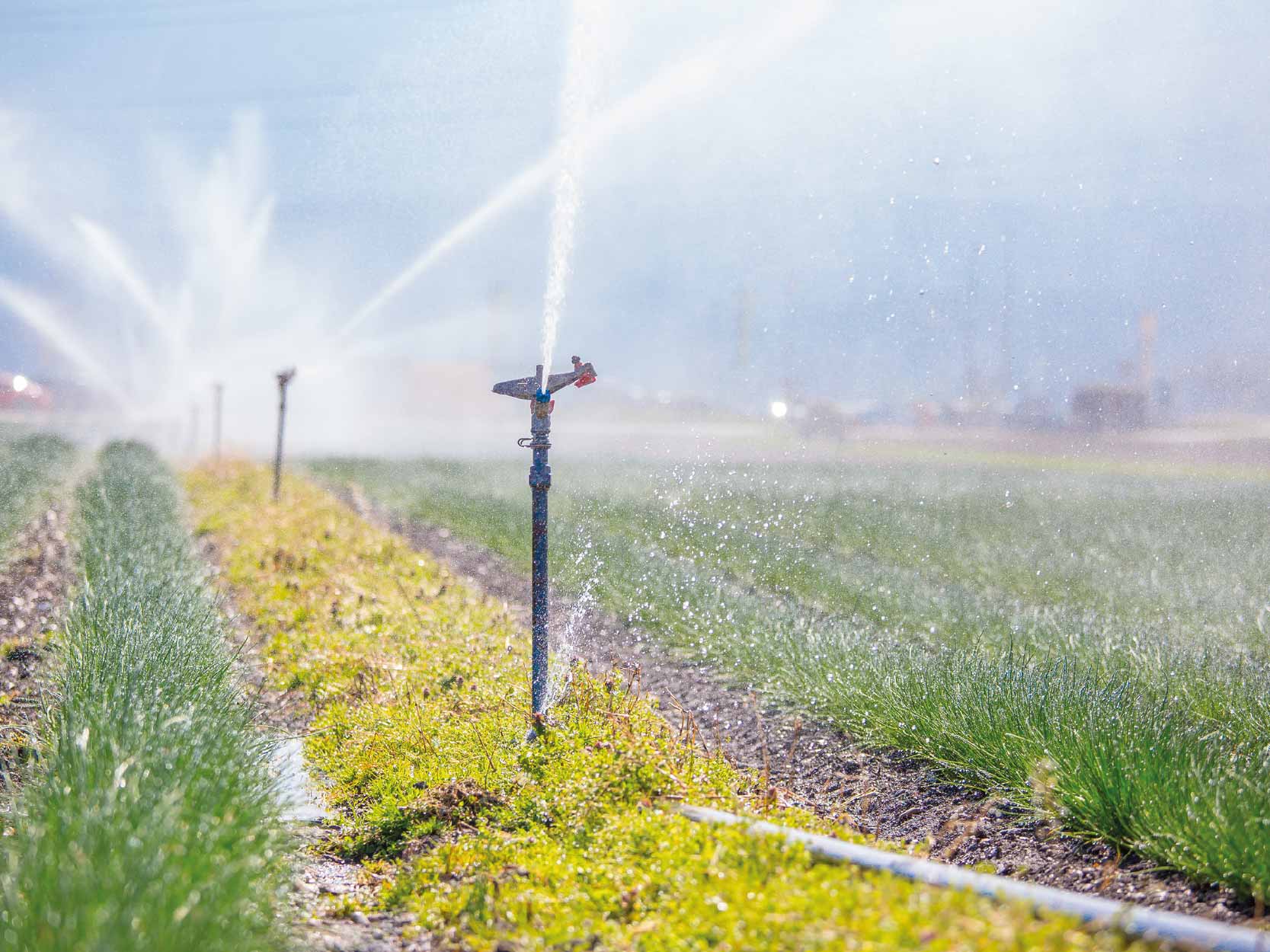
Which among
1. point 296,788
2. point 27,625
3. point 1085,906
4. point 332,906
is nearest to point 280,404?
point 27,625

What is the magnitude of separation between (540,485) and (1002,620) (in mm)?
3347

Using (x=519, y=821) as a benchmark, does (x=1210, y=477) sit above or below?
above

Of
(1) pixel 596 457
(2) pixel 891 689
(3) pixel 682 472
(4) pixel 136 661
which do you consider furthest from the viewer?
(1) pixel 596 457

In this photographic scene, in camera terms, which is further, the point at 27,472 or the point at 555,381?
the point at 27,472

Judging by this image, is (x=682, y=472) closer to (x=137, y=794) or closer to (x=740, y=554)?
(x=740, y=554)

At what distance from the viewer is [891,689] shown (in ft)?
14.9

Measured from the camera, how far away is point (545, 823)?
3.45 metres

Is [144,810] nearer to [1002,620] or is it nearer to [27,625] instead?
[27,625]

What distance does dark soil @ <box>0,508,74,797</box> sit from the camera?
4.03 meters

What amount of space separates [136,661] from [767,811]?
7.62ft

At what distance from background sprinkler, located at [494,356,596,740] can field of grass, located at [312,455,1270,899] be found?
4.58ft

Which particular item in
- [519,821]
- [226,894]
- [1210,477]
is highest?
[1210,477]

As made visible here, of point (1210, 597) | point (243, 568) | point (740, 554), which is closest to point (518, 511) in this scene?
point (740, 554)

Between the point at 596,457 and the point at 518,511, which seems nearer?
the point at 518,511
